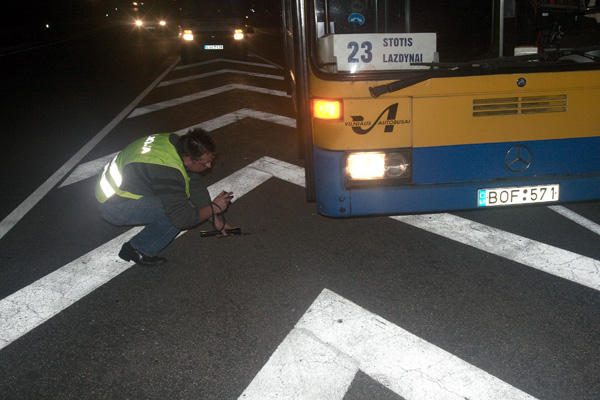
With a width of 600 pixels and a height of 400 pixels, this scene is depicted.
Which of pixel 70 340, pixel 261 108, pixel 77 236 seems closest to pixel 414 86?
pixel 70 340

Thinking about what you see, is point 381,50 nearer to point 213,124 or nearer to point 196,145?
point 196,145

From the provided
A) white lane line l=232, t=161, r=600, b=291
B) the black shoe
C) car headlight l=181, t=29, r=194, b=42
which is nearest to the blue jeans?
the black shoe

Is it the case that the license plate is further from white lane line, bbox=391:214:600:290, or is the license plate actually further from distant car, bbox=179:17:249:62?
distant car, bbox=179:17:249:62

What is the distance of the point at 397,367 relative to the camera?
10.0ft

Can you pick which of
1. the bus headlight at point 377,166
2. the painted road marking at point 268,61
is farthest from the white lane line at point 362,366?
the painted road marking at point 268,61

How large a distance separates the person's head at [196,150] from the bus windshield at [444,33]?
1.03 meters

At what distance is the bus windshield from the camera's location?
3.89m

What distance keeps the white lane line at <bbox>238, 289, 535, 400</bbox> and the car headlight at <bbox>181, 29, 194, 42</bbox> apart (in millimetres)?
15658

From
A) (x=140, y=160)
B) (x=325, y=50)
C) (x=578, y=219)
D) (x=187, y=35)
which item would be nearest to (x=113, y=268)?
(x=140, y=160)

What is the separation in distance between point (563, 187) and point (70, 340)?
12.1 ft

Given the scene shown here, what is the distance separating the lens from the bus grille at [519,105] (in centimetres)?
394

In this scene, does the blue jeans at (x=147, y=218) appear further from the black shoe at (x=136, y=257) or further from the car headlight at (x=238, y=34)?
the car headlight at (x=238, y=34)

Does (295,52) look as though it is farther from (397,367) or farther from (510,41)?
(397,367)

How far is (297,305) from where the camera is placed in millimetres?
3744
